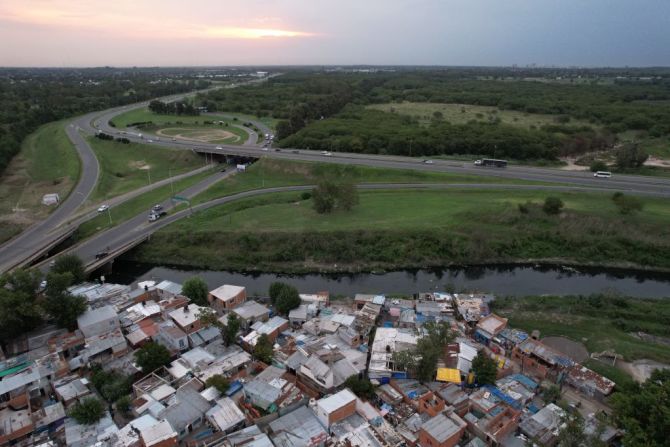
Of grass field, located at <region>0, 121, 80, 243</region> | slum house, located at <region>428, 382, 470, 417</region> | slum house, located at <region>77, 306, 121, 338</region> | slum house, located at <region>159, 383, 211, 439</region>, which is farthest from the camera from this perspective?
A: grass field, located at <region>0, 121, 80, 243</region>

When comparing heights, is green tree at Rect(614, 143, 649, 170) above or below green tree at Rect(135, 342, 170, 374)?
above

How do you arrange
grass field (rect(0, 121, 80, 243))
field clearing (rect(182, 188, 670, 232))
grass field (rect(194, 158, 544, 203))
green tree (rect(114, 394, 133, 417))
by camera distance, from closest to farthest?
green tree (rect(114, 394, 133, 417)), field clearing (rect(182, 188, 670, 232)), grass field (rect(0, 121, 80, 243)), grass field (rect(194, 158, 544, 203))

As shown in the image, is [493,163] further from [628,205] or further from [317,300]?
[317,300]

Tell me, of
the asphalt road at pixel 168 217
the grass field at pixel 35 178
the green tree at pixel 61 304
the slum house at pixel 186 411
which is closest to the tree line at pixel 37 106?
the grass field at pixel 35 178

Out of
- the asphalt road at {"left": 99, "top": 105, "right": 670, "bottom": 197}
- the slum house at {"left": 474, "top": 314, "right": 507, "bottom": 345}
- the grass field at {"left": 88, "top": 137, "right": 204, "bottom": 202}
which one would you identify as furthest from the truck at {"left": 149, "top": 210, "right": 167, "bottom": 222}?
the slum house at {"left": 474, "top": 314, "right": 507, "bottom": 345}

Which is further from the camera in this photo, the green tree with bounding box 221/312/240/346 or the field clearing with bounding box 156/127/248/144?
the field clearing with bounding box 156/127/248/144

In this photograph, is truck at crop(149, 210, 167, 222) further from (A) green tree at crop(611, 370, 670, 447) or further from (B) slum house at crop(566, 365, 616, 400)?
(A) green tree at crop(611, 370, 670, 447)

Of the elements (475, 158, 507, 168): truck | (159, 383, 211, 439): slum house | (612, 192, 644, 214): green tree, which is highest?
(475, 158, 507, 168): truck
